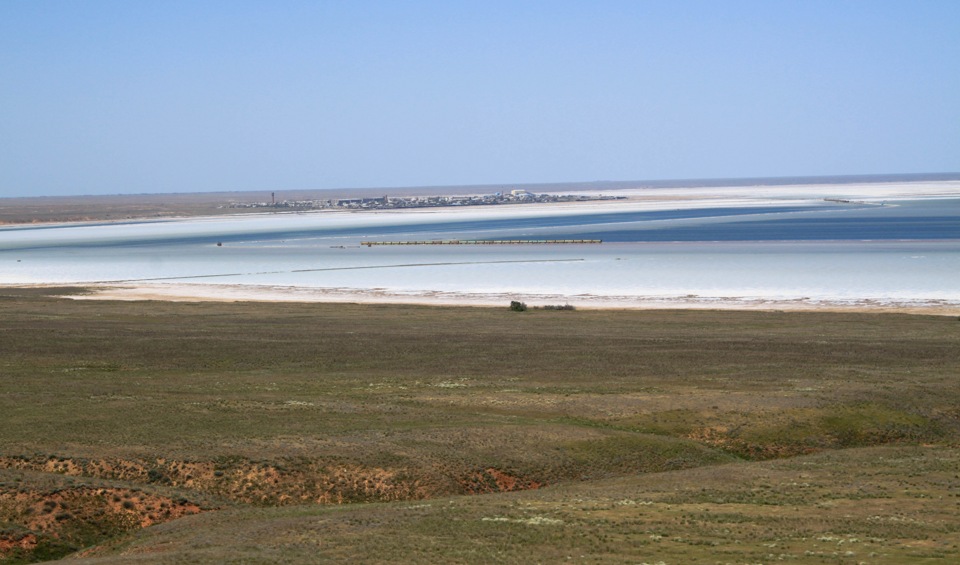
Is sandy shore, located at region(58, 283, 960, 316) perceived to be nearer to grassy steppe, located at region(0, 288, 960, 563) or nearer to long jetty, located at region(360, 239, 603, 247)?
grassy steppe, located at region(0, 288, 960, 563)

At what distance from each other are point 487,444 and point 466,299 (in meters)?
39.7

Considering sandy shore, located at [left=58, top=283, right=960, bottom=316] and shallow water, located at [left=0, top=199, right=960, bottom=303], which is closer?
sandy shore, located at [left=58, top=283, right=960, bottom=316]

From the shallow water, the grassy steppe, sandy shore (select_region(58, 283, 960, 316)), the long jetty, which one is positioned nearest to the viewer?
the grassy steppe

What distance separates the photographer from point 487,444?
28906mm

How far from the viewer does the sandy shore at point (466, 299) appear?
59469 millimetres

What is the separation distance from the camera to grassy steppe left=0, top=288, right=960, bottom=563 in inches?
810

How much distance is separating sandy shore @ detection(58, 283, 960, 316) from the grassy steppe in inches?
322

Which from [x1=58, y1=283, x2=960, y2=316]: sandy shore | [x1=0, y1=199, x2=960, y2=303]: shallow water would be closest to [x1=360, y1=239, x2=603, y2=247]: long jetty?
[x1=0, y1=199, x2=960, y2=303]: shallow water

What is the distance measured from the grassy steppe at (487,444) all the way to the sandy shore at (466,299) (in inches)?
322

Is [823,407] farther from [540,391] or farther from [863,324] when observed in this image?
[863,324]

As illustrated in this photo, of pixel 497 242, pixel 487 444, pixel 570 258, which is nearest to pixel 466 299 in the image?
pixel 570 258

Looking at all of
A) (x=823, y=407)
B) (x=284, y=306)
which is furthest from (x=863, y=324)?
(x=284, y=306)

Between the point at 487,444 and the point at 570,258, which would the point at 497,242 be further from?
the point at 487,444

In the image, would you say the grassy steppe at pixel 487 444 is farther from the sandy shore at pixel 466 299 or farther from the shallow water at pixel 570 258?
the shallow water at pixel 570 258
